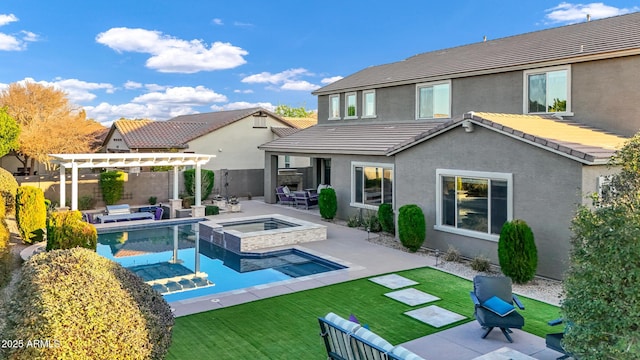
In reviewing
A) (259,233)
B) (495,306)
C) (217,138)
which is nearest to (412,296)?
(495,306)

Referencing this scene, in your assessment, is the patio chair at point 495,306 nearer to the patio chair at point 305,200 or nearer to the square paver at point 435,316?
the square paver at point 435,316

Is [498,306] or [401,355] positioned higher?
[401,355]

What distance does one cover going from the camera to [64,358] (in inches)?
191

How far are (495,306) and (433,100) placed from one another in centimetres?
1441

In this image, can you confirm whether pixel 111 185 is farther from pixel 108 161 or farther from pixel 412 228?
pixel 412 228

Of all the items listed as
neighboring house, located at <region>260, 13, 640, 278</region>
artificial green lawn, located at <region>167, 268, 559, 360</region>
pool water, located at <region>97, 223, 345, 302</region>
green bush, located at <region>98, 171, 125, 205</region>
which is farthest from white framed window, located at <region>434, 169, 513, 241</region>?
green bush, located at <region>98, 171, 125, 205</region>

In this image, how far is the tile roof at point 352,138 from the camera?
66.3 feet

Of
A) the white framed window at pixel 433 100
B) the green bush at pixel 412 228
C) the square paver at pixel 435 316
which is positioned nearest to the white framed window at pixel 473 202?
the green bush at pixel 412 228

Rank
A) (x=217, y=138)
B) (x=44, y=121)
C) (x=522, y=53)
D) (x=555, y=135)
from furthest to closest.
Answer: (x=44, y=121)
(x=217, y=138)
(x=522, y=53)
(x=555, y=135)

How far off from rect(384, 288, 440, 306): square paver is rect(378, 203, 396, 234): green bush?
695 cm

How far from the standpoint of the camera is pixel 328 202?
70.8 ft

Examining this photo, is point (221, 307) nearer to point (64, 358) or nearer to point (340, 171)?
point (64, 358)

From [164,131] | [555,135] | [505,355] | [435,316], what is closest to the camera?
[505,355]

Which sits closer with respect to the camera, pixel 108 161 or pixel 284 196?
pixel 108 161
